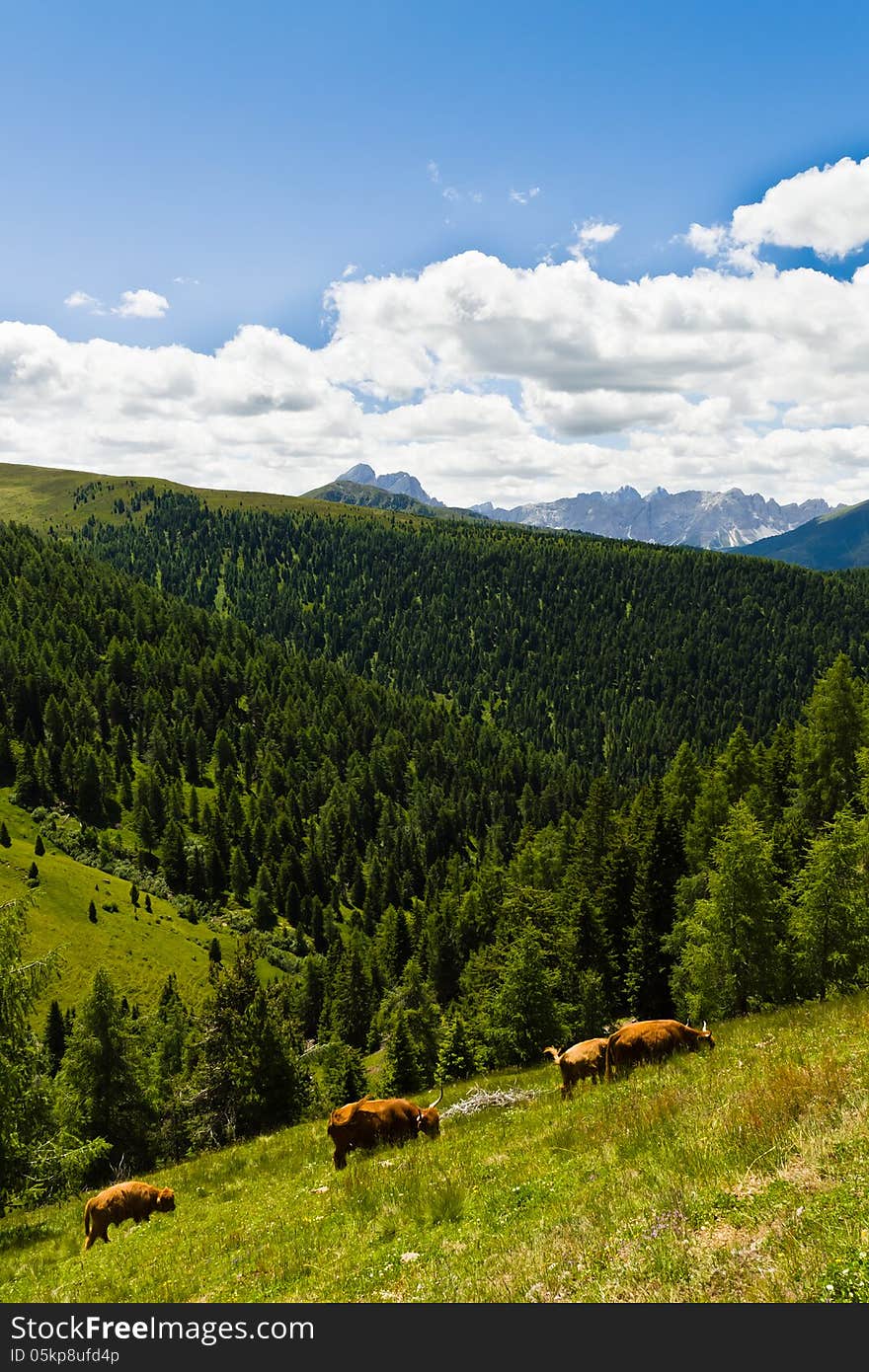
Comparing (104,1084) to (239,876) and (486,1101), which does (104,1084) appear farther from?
(239,876)

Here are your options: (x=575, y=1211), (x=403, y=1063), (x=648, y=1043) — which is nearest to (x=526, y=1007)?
(x=403, y=1063)

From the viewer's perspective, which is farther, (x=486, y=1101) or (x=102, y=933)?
(x=102, y=933)

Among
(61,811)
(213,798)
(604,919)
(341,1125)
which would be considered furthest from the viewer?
(213,798)

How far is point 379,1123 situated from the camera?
56.3 ft

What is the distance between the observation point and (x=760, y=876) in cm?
3556

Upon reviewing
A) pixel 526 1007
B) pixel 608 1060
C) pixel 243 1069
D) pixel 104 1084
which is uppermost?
pixel 608 1060

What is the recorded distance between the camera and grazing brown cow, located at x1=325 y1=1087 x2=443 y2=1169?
16922 millimetres

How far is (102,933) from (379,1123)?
110 meters

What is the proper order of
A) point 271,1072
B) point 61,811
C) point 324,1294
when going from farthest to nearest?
point 61,811
point 271,1072
point 324,1294

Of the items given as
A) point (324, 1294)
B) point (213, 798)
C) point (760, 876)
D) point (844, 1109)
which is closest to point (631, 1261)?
point (324, 1294)

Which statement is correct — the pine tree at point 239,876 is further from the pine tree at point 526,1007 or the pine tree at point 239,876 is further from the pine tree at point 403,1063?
the pine tree at point 526,1007

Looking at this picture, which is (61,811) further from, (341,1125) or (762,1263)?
(762,1263)
